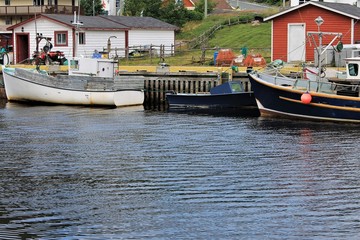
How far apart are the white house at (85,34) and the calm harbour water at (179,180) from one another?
73.2 feet

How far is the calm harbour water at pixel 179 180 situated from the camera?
715 inches

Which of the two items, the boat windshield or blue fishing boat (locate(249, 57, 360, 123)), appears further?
the boat windshield

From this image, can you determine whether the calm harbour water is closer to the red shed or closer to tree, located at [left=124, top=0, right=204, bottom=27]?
the red shed

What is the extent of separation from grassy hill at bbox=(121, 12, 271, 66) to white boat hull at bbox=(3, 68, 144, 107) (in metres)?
8.62

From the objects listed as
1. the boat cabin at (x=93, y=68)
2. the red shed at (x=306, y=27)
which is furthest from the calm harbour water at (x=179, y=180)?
the red shed at (x=306, y=27)

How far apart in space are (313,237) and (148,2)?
6039cm

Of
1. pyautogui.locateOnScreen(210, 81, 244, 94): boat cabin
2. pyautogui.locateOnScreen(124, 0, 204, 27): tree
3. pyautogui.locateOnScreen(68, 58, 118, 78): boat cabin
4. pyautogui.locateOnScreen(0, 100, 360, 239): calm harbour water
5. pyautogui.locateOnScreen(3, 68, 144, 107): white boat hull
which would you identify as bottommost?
pyautogui.locateOnScreen(0, 100, 360, 239): calm harbour water

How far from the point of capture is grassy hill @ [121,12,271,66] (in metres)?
54.8

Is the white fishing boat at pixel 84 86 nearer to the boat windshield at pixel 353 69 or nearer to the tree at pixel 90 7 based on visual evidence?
the boat windshield at pixel 353 69

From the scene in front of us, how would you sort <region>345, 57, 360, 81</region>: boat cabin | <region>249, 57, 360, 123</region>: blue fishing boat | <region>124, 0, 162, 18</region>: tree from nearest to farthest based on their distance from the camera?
1. <region>249, 57, 360, 123</region>: blue fishing boat
2. <region>345, 57, 360, 81</region>: boat cabin
3. <region>124, 0, 162, 18</region>: tree

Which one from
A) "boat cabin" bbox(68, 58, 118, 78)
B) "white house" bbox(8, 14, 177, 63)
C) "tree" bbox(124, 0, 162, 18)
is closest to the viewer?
"boat cabin" bbox(68, 58, 118, 78)

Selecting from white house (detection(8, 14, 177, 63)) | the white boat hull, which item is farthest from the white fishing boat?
white house (detection(8, 14, 177, 63))

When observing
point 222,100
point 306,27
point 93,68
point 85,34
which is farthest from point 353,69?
point 85,34

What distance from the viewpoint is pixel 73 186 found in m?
22.2
